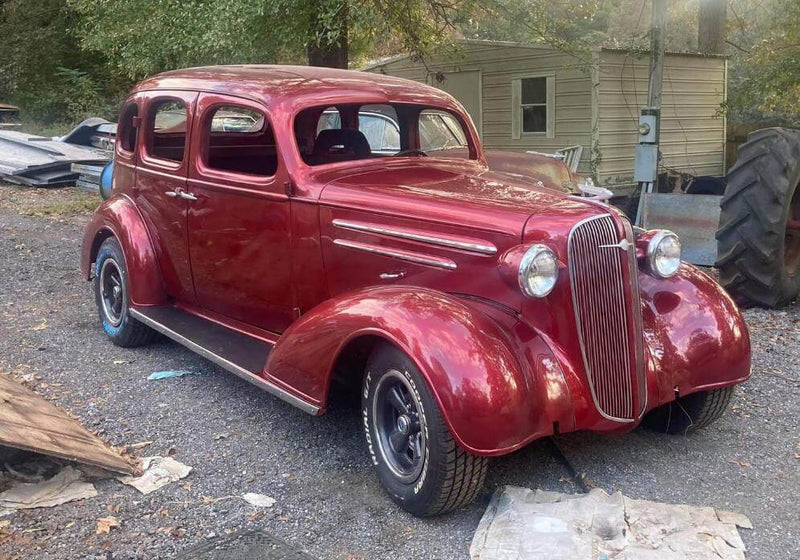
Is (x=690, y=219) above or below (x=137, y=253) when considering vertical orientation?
below

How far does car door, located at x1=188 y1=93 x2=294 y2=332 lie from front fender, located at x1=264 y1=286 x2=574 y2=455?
0.93m

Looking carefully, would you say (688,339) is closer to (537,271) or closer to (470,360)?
(537,271)

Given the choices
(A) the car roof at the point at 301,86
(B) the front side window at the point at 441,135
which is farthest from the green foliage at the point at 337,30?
(A) the car roof at the point at 301,86

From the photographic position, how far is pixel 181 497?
3627 millimetres

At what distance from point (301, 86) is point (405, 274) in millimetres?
1466

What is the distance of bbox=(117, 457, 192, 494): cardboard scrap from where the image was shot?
373 centimetres

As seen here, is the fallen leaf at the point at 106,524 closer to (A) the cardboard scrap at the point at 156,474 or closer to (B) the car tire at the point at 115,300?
(A) the cardboard scrap at the point at 156,474

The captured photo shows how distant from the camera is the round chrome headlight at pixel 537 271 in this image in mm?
3279

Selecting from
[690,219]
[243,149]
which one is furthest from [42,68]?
[690,219]

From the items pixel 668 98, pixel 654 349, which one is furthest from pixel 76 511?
pixel 668 98

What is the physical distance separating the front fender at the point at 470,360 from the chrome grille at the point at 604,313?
203mm

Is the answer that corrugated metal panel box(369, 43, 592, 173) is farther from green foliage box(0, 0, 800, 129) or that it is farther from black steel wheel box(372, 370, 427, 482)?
black steel wheel box(372, 370, 427, 482)

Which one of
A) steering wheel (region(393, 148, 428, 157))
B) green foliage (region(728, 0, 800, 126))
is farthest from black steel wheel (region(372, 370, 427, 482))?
green foliage (region(728, 0, 800, 126))

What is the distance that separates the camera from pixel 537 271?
3.30 m
